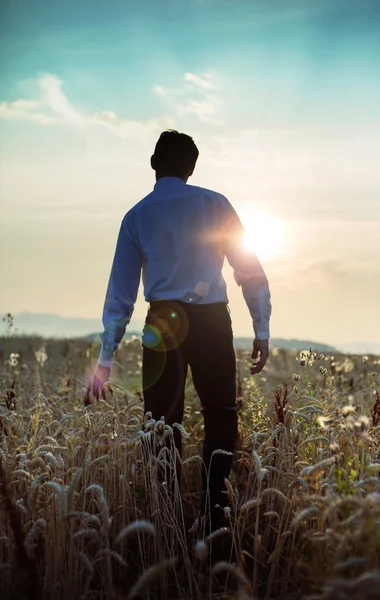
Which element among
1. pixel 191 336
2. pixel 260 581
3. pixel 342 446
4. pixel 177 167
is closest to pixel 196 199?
pixel 177 167

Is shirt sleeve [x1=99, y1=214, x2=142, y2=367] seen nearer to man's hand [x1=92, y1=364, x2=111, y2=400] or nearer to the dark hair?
man's hand [x1=92, y1=364, x2=111, y2=400]

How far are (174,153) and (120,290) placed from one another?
1.03 m

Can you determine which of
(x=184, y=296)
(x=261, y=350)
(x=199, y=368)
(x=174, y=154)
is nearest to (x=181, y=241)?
(x=184, y=296)

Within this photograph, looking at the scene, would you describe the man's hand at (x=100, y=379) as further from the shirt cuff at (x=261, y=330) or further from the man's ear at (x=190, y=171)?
the man's ear at (x=190, y=171)

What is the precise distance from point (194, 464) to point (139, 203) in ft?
8.19

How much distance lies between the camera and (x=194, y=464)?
5.93m

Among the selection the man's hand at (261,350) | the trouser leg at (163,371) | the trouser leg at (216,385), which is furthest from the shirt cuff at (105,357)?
the man's hand at (261,350)

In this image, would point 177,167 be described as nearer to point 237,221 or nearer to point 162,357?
point 237,221

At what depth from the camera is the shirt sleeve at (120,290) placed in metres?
4.71

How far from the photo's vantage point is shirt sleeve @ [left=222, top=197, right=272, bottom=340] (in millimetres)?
4707

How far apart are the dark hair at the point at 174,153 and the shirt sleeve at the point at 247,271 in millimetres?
392

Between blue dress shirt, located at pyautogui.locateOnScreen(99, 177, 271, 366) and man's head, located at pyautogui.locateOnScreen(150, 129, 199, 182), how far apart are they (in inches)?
3.1

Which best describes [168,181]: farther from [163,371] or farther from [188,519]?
[188,519]

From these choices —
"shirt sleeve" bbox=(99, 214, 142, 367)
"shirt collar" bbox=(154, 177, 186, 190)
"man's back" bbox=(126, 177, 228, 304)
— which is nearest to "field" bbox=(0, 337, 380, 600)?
"shirt sleeve" bbox=(99, 214, 142, 367)
